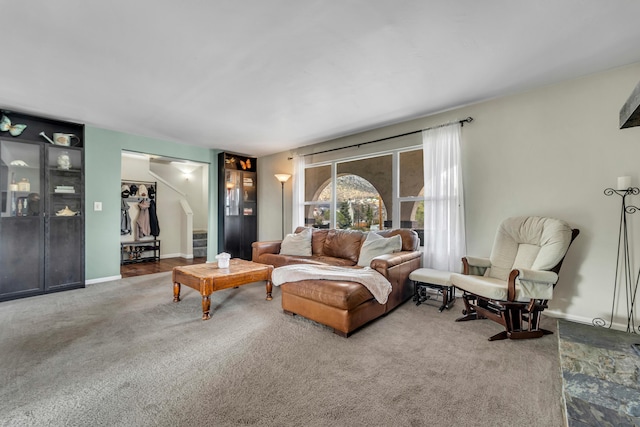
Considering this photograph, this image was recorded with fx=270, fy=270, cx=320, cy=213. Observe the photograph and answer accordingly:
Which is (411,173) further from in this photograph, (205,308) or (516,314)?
(205,308)

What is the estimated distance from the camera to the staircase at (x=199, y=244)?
6.93m

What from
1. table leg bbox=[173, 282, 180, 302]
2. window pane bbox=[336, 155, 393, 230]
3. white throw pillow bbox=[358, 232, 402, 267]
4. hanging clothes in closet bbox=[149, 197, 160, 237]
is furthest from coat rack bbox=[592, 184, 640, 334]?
hanging clothes in closet bbox=[149, 197, 160, 237]

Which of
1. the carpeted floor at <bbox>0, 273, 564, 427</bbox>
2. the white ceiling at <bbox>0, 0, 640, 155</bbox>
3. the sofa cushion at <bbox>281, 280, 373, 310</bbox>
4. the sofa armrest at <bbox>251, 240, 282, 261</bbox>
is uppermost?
the white ceiling at <bbox>0, 0, 640, 155</bbox>

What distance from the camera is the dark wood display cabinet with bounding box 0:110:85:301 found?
346cm

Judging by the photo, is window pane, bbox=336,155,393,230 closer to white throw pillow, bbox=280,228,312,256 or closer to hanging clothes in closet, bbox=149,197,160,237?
white throw pillow, bbox=280,228,312,256

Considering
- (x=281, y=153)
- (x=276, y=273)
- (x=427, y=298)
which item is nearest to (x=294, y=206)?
(x=281, y=153)

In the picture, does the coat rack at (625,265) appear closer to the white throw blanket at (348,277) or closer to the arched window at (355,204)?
the white throw blanket at (348,277)

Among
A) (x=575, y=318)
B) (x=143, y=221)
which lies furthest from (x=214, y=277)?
(x=143, y=221)

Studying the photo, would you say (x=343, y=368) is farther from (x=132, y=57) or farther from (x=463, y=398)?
(x=132, y=57)

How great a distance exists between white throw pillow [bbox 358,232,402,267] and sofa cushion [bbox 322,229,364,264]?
0.28m

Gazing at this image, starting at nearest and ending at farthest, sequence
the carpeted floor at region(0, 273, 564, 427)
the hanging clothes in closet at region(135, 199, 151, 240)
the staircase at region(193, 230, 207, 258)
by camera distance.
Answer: the carpeted floor at region(0, 273, 564, 427), the hanging clothes in closet at region(135, 199, 151, 240), the staircase at region(193, 230, 207, 258)

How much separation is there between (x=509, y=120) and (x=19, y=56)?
15.9 feet

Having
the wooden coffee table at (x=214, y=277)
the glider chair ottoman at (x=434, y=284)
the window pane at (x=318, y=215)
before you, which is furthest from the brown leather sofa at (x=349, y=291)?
the window pane at (x=318, y=215)

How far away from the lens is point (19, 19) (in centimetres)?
186
